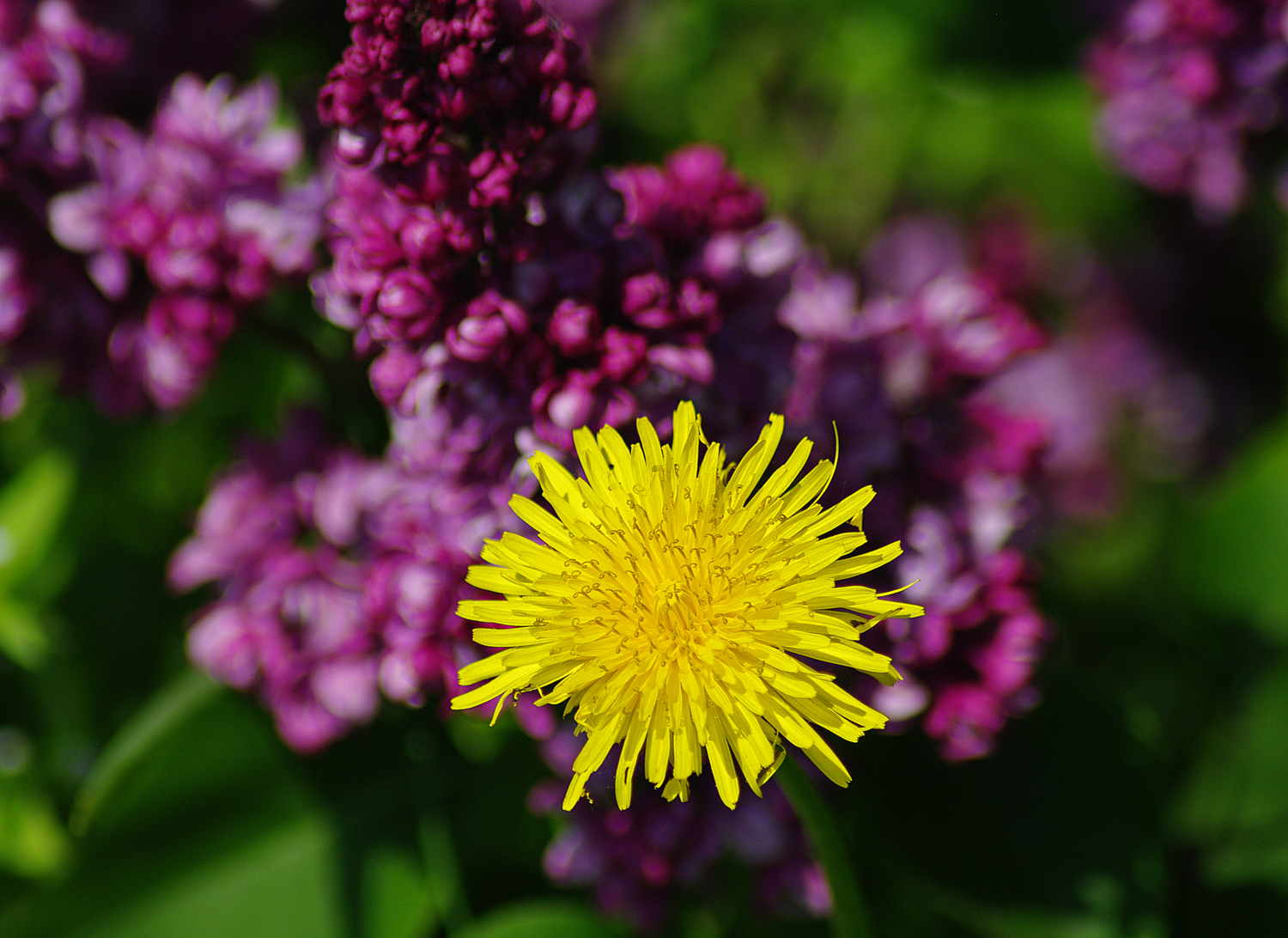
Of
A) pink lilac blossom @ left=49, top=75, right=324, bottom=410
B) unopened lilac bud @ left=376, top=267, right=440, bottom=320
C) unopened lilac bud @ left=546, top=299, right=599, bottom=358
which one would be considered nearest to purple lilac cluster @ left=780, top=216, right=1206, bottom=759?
unopened lilac bud @ left=546, top=299, right=599, bottom=358

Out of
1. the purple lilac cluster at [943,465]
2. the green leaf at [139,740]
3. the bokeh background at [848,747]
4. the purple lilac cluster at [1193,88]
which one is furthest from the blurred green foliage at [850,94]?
the green leaf at [139,740]

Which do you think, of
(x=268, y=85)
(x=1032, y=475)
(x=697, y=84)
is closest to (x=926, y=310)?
(x=1032, y=475)

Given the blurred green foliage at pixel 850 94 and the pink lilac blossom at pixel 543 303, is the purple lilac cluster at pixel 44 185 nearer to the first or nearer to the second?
the pink lilac blossom at pixel 543 303

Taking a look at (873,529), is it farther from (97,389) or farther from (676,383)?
(97,389)

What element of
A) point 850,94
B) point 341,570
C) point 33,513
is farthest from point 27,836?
point 850,94

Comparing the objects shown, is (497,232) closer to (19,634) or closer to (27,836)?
(19,634)

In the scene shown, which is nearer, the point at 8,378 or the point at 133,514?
the point at 8,378
